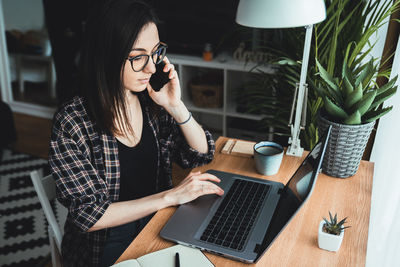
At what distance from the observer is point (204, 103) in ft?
9.72

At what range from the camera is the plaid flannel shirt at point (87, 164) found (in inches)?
44.0

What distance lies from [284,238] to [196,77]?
2.19 metres

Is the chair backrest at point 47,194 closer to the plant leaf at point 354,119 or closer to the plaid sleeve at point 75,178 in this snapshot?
the plaid sleeve at point 75,178

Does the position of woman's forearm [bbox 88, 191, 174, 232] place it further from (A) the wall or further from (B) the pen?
(A) the wall

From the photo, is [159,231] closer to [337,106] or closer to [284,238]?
[284,238]

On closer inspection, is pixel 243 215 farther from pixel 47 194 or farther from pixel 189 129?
pixel 47 194

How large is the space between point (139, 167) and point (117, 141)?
0.14 metres

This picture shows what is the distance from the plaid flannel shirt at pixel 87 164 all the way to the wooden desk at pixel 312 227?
0.16 meters

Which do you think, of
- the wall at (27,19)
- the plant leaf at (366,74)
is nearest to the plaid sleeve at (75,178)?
the plant leaf at (366,74)

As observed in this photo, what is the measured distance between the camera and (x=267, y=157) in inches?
49.9

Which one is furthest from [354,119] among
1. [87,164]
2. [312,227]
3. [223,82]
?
[223,82]

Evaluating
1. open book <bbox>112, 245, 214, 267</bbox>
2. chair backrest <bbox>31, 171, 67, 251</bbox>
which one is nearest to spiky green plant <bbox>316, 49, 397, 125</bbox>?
open book <bbox>112, 245, 214, 267</bbox>

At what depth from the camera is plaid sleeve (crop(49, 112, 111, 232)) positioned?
1109mm

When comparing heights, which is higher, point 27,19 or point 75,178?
point 27,19
